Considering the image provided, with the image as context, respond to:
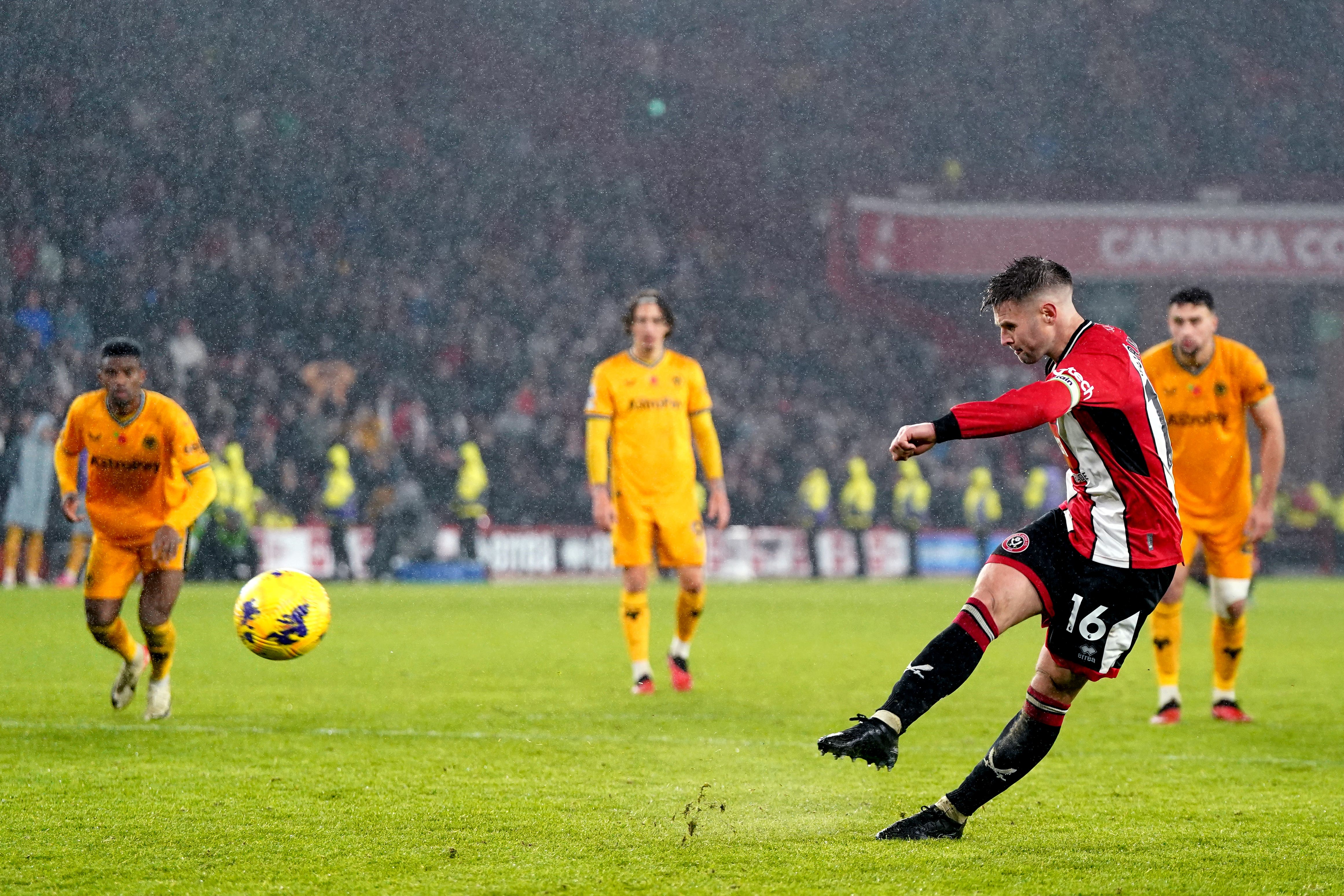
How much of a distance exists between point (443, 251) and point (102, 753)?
22.3 m

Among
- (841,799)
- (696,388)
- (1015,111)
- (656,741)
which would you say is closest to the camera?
(841,799)

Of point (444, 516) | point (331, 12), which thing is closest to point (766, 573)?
point (444, 516)

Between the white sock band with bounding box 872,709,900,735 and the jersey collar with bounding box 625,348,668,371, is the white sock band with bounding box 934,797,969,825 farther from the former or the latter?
the jersey collar with bounding box 625,348,668,371

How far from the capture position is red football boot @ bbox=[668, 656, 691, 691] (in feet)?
30.8

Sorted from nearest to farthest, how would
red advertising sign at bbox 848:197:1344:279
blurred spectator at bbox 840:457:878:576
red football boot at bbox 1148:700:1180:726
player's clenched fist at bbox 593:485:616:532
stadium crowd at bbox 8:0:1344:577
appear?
red football boot at bbox 1148:700:1180:726, player's clenched fist at bbox 593:485:616:532, stadium crowd at bbox 8:0:1344:577, blurred spectator at bbox 840:457:878:576, red advertising sign at bbox 848:197:1344:279

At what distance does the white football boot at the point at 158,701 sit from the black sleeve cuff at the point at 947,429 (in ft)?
16.4

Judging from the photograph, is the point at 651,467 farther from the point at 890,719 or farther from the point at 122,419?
the point at 890,719

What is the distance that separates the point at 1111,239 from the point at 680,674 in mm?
23239

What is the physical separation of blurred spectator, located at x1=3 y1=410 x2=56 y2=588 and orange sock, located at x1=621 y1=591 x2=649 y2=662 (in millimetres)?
11631

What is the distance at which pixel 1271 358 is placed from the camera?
3262 centimetres

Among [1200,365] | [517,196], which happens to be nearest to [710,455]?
[1200,365]

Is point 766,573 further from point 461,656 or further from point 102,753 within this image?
point 102,753

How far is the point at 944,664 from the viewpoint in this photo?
174 inches

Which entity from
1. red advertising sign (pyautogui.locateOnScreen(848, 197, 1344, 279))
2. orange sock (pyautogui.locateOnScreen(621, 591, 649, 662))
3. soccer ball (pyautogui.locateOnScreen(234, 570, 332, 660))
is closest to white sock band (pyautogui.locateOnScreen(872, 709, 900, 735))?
soccer ball (pyautogui.locateOnScreen(234, 570, 332, 660))
